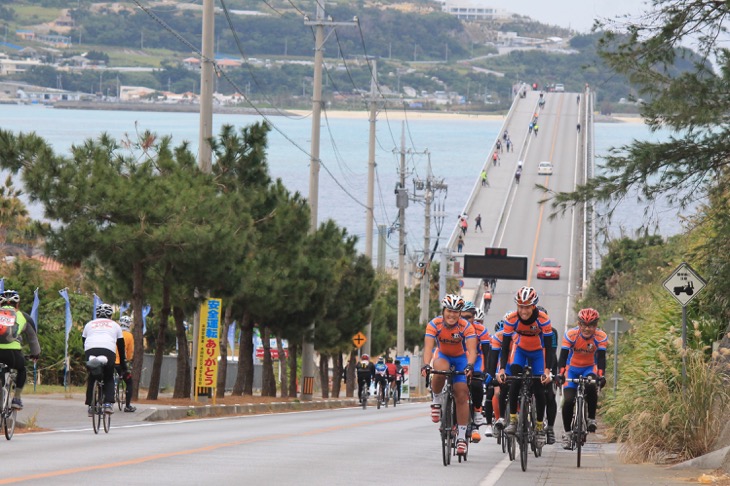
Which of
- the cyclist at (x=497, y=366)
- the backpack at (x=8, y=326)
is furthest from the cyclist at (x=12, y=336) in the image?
the cyclist at (x=497, y=366)

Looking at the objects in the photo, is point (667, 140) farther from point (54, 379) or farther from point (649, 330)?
point (54, 379)

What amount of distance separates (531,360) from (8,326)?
6095mm

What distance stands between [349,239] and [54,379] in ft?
43.0

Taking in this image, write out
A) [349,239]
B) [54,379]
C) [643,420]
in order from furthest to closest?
[349,239] → [54,379] → [643,420]

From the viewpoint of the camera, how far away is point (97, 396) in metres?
18.7

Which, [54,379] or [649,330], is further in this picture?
[54,379]

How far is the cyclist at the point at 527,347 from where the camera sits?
50.4 ft

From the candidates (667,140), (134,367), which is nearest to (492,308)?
(134,367)

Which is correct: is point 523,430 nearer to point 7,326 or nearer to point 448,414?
point 448,414

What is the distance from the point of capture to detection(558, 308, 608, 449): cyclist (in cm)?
1627

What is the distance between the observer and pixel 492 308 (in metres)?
80.9

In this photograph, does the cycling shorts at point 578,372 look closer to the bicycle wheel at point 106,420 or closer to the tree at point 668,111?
the tree at point 668,111

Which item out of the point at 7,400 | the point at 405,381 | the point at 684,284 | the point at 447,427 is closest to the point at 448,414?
the point at 447,427

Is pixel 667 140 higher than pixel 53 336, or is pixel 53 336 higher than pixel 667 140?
pixel 667 140
